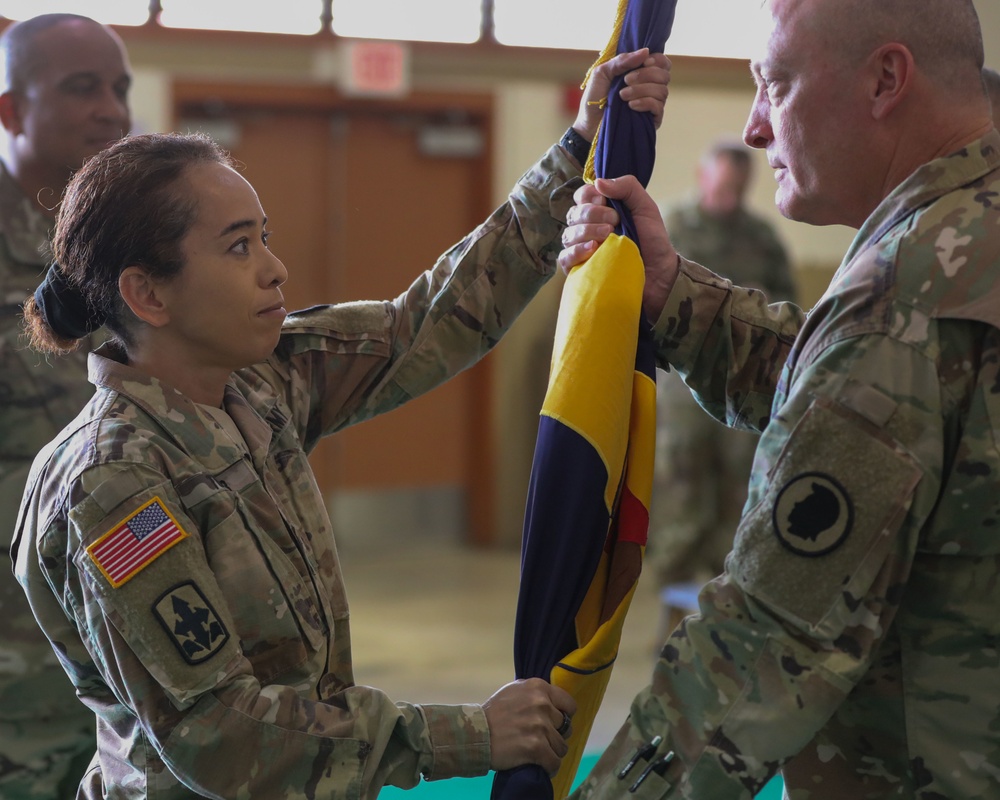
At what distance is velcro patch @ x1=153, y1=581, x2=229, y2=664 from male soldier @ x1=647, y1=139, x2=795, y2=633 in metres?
3.72

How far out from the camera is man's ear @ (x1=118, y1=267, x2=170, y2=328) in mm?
1550

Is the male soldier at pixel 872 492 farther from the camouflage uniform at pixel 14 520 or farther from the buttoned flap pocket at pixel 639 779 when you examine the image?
the camouflage uniform at pixel 14 520

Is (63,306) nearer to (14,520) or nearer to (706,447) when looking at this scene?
(14,520)

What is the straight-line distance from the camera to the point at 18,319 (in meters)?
2.26

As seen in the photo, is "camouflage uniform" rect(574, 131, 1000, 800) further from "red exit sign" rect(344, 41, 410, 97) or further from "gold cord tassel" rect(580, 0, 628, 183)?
"red exit sign" rect(344, 41, 410, 97)

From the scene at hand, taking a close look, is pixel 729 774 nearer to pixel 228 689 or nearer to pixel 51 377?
pixel 228 689

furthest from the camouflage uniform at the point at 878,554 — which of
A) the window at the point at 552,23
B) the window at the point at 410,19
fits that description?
the window at the point at 552,23

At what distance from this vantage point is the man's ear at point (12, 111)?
2334 millimetres

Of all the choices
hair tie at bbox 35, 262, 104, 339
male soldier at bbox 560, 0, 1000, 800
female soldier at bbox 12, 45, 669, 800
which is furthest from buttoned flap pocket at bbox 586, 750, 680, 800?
hair tie at bbox 35, 262, 104, 339

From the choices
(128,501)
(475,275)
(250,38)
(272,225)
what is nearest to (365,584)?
(272,225)

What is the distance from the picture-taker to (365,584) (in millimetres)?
6137

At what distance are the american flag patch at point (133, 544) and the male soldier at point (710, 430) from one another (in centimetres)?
373

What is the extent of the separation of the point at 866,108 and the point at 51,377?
5.01 ft

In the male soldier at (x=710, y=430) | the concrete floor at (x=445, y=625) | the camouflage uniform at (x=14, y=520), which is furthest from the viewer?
the male soldier at (x=710, y=430)
